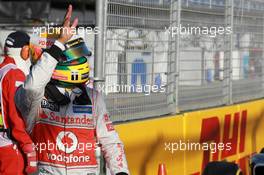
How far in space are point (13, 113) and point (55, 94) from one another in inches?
40.4

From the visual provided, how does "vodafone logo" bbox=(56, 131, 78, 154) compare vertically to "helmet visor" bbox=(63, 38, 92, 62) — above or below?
below

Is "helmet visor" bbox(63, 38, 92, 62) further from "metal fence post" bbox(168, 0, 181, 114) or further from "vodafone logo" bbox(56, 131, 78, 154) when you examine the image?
"metal fence post" bbox(168, 0, 181, 114)

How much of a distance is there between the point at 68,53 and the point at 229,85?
5540 mm

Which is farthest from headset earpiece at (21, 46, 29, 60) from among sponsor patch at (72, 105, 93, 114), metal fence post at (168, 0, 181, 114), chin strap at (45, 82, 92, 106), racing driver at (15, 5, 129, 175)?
metal fence post at (168, 0, 181, 114)

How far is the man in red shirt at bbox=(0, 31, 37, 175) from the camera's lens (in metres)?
5.76

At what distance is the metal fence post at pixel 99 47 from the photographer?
624 cm

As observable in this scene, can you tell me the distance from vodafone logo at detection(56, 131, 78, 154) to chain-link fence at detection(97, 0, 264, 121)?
4.90ft

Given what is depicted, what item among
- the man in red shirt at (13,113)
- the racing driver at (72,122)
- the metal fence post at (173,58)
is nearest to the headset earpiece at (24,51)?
the man in red shirt at (13,113)

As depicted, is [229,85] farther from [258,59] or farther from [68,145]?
[68,145]

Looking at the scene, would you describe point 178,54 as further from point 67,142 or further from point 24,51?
point 67,142

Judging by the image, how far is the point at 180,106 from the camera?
8.46 meters

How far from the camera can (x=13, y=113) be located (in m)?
5.75

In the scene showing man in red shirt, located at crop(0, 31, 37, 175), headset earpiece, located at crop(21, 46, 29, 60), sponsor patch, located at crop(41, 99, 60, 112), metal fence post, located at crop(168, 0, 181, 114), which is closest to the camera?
sponsor patch, located at crop(41, 99, 60, 112)

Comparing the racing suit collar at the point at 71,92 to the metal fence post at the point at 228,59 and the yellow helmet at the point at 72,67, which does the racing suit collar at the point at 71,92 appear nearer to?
the yellow helmet at the point at 72,67
